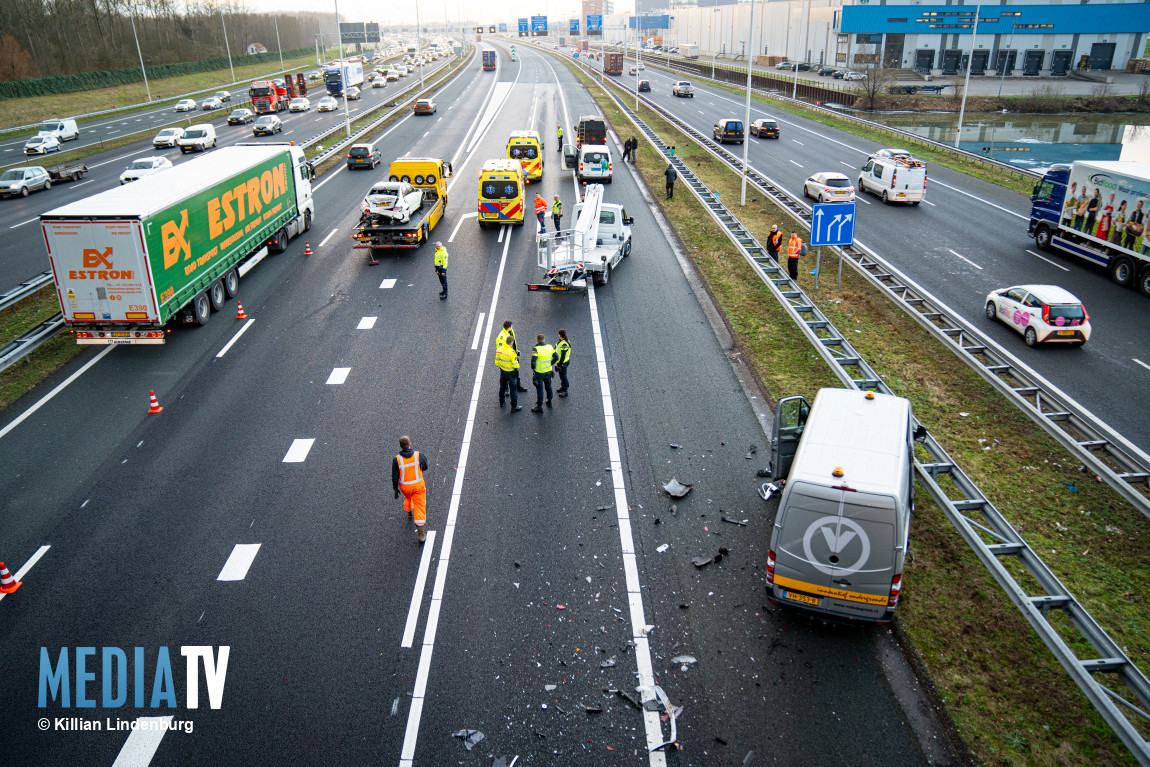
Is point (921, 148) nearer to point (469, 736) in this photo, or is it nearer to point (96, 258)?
point (96, 258)

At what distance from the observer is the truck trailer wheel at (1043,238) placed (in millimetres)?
26453

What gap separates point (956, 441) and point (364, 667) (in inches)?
453

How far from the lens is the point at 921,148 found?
47469 mm

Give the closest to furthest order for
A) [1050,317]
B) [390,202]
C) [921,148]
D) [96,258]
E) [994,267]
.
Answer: [96,258], [1050,317], [994,267], [390,202], [921,148]

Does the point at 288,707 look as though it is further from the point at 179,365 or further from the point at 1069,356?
the point at 1069,356

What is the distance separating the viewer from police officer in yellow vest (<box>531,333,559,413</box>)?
14.8 metres

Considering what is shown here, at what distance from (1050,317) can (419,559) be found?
1695 cm

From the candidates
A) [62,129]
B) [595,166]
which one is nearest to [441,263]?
[595,166]

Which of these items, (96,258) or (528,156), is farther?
(528,156)

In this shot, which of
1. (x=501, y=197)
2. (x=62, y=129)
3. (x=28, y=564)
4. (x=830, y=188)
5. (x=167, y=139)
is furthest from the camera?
(x=62, y=129)

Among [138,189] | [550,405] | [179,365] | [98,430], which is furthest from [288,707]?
[138,189]

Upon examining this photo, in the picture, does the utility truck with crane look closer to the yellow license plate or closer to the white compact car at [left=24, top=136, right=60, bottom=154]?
the yellow license plate

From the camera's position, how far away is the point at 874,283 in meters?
21.8

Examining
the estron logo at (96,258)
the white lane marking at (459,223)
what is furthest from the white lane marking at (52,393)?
the white lane marking at (459,223)
